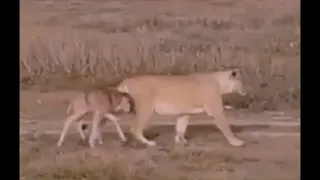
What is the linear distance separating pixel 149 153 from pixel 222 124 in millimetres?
181

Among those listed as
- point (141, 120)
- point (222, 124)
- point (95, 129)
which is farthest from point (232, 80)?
A: point (95, 129)

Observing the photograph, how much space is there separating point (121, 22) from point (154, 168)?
1.15 ft

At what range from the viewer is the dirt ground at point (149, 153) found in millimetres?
1315

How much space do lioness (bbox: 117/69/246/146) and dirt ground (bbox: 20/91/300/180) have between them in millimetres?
32

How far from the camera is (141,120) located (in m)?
1.34

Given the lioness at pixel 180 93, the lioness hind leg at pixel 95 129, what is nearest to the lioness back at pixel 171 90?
the lioness at pixel 180 93

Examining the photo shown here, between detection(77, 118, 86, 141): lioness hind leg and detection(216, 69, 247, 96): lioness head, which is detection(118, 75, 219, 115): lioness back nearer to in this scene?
detection(216, 69, 247, 96): lioness head

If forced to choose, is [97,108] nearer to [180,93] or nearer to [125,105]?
[125,105]

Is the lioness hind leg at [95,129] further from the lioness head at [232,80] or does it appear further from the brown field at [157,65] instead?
the lioness head at [232,80]

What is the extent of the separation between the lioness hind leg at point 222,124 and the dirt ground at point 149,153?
0.04ft

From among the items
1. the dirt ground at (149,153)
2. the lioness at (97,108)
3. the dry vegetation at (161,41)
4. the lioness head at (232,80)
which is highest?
the dry vegetation at (161,41)

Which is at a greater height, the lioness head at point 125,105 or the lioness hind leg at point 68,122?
the lioness head at point 125,105

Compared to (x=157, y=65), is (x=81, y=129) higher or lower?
lower
